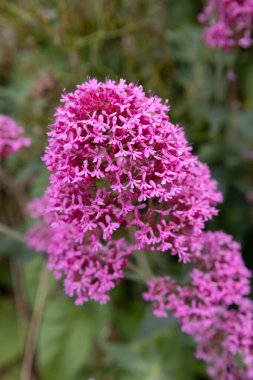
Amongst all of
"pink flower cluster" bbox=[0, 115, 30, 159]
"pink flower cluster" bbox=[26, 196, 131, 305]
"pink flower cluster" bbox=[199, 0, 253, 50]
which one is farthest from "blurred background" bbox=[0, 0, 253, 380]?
"pink flower cluster" bbox=[26, 196, 131, 305]

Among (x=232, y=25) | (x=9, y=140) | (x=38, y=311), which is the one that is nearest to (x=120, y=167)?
(x=9, y=140)

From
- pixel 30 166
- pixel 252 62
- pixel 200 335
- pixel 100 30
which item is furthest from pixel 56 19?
pixel 200 335

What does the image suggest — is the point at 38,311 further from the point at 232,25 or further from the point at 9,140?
the point at 232,25

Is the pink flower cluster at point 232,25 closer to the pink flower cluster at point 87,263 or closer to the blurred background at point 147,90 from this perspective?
the blurred background at point 147,90

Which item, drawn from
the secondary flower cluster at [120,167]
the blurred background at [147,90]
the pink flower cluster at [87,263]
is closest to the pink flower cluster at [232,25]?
the blurred background at [147,90]

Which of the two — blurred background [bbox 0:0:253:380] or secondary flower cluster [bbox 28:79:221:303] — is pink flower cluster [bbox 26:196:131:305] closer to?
secondary flower cluster [bbox 28:79:221:303]

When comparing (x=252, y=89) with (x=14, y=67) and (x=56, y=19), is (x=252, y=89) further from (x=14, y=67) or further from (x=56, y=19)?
(x=14, y=67)
